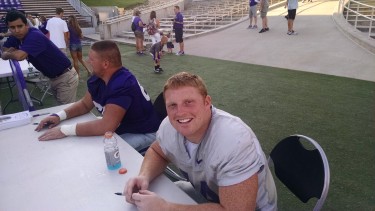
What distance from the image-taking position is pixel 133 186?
58.3 inches

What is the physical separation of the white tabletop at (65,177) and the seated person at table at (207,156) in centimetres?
13

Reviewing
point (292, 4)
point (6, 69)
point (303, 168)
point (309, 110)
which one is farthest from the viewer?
point (292, 4)

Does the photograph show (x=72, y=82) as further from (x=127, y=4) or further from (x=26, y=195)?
(x=127, y=4)

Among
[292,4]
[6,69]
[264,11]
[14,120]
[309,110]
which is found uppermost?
[292,4]

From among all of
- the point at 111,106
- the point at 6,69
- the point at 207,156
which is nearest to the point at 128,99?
the point at 111,106

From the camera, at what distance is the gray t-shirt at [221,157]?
1280 mm

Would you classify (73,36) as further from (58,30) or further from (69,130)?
(69,130)

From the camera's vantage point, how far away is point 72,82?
3977 millimetres

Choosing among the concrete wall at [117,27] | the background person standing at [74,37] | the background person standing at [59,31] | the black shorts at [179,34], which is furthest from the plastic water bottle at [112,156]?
the concrete wall at [117,27]

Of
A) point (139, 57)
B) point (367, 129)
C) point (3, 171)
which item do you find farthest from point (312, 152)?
point (139, 57)

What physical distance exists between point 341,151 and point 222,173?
8.00ft

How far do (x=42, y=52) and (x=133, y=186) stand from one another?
269 centimetres

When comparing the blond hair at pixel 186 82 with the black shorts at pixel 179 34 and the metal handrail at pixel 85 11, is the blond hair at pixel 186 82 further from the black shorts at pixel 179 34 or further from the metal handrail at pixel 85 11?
the metal handrail at pixel 85 11

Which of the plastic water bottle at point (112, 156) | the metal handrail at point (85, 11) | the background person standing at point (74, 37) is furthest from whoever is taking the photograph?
the metal handrail at point (85, 11)
